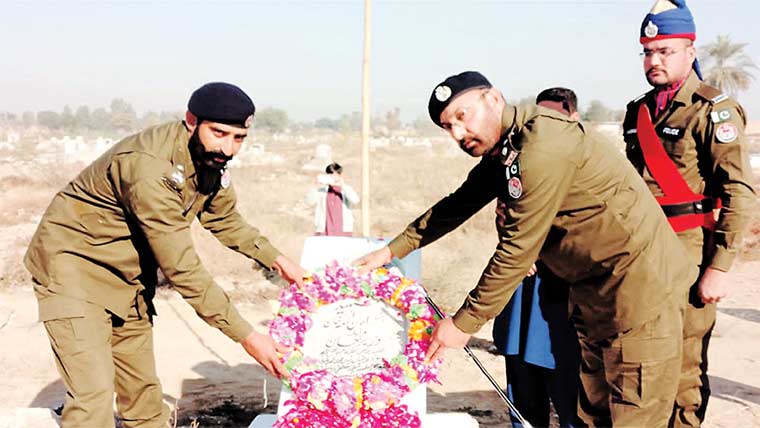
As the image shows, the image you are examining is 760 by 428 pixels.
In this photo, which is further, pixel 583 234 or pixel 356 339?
pixel 356 339

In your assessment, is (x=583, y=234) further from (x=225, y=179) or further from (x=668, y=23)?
(x=225, y=179)

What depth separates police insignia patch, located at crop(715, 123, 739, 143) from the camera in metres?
3.33

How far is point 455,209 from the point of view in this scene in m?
3.55

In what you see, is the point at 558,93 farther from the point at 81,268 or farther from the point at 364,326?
the point at 81,268

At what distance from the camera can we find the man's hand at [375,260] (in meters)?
3.78

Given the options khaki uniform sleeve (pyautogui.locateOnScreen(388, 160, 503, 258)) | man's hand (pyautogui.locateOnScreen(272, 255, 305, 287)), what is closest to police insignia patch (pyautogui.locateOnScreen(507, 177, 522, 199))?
khaki uniform sleeve (pyautogui.locateOnScreen(388, 160, 503, 258))

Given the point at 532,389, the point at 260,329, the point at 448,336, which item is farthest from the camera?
the point at 260,329

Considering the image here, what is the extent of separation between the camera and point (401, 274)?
391cm

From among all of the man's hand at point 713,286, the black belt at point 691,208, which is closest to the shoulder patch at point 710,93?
the black belt at point 691,208

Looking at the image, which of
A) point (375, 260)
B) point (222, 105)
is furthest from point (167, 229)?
point (375, 260)

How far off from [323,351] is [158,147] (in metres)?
1.42

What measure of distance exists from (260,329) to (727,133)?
5924 millimetres

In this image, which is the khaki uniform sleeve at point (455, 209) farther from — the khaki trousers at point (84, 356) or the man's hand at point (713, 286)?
the khaki trousers at point (84, 356)

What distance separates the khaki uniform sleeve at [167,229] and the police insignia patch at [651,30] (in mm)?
2507
